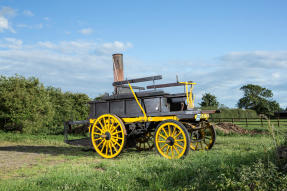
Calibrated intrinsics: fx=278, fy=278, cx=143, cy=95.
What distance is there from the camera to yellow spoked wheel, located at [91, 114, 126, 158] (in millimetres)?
8781

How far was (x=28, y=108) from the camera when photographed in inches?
664

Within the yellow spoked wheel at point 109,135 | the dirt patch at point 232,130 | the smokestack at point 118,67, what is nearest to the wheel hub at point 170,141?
the yellow spoked wheel at point 109,135

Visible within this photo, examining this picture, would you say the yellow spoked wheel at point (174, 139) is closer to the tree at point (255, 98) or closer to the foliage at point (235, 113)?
the foliage at point (235, 113)

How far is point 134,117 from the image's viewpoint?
29.6ft

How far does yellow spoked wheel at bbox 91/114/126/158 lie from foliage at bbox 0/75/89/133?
8.98 meters

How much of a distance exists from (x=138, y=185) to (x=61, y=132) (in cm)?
1429

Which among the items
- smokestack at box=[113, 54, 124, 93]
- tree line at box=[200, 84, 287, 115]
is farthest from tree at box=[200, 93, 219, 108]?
smokestack at box=[113, 54, 124, 93]

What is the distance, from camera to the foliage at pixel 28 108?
16688 millimetres

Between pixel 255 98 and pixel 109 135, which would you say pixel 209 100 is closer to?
pixel 255 98

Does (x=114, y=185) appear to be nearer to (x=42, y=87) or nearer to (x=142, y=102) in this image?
(x=142, y=102)

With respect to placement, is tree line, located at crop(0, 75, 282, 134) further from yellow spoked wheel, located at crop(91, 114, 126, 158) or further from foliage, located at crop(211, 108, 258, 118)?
foliage, located at crop(211, 108, 258, 118)

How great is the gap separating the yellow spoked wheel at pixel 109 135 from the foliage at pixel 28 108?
29.5 ft

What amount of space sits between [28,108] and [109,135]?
9813 millimetres

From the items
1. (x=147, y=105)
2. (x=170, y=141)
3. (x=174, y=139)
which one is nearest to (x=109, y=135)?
(x=147, y=105)
